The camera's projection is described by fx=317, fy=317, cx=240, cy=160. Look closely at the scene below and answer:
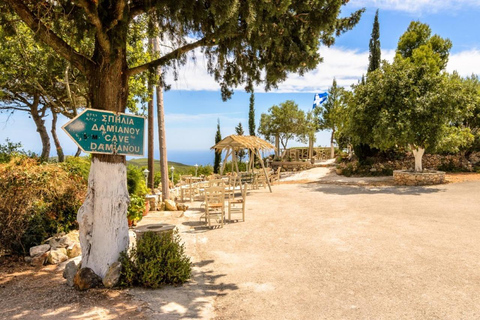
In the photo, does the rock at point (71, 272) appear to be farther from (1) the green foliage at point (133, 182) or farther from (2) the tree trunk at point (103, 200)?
(1) the green foliage at point (133, 182)

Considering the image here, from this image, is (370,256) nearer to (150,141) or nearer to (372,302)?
(372,302)

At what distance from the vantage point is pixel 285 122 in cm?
2827

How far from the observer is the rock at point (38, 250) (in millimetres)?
5682

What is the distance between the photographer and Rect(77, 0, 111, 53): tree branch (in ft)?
12.5

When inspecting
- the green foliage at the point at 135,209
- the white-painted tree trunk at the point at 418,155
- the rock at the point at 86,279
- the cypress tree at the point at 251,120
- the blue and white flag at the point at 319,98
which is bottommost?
the rock at the point at 86,279

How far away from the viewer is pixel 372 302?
3955mm

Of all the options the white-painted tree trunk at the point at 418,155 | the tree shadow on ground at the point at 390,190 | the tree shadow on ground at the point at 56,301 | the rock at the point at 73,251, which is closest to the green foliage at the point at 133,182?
the rock at the point at 73,251

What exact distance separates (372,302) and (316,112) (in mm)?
32223

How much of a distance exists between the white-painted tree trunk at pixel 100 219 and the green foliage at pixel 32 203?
2300mm

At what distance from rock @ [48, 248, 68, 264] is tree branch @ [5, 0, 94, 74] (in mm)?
3334

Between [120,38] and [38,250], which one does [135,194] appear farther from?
[120,38]

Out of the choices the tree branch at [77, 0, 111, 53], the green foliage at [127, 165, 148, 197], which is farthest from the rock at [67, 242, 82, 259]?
the tree branch at [77, 0, 111, 53]

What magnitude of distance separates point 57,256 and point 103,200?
2.20 m

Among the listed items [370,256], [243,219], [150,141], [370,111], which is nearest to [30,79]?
[150,141]
